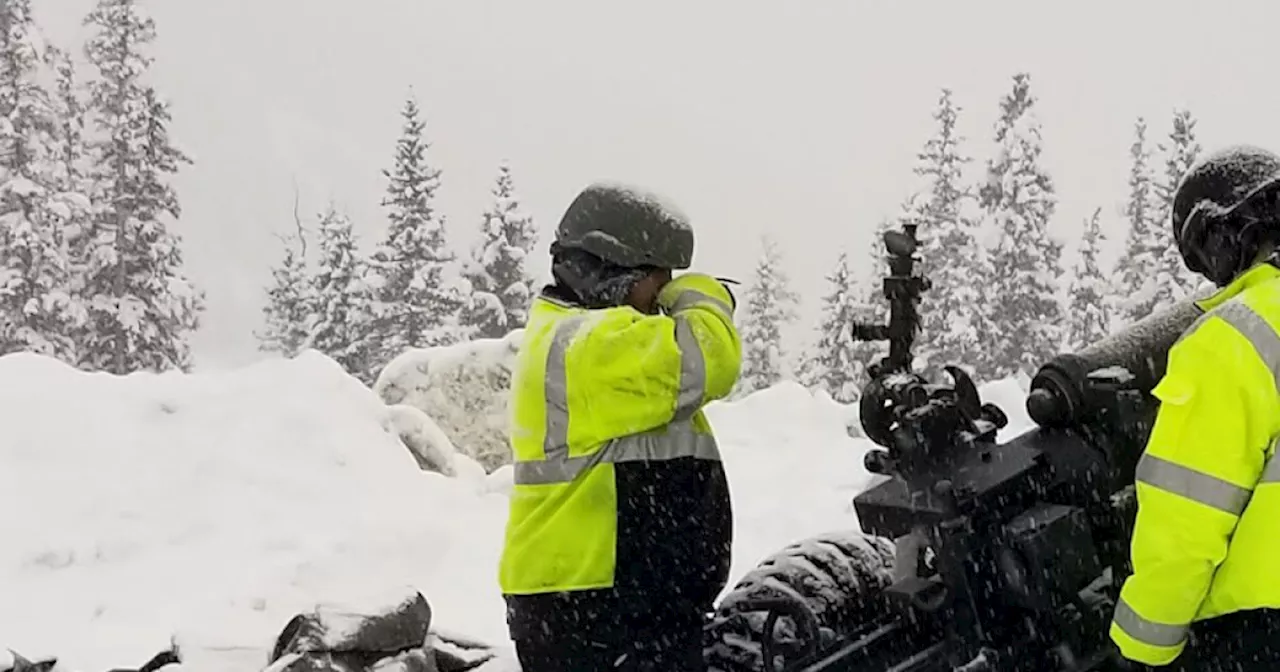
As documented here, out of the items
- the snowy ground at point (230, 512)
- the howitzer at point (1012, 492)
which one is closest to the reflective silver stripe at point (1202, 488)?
the howitzer at point (1012, 492)

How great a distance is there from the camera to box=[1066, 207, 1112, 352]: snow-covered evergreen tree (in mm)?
38594

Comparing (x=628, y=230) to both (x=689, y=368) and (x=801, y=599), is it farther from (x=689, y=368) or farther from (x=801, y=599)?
(x=801, y=599)

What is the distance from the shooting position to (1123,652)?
11.1ft

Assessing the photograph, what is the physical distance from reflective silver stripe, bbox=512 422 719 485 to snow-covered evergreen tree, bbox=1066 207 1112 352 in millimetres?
36361

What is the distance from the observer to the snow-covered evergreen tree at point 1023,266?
1476 inches

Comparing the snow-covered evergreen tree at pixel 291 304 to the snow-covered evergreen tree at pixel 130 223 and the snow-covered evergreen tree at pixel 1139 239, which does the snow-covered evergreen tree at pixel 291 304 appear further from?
the snow-covered evergreen tree at pixel 1139 239

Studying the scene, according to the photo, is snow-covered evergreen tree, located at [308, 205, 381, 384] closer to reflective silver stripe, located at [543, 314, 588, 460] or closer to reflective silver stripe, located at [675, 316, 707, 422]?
reflective silver stripe, located at [543, 314, 588, 460]

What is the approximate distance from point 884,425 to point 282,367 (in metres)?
9.87

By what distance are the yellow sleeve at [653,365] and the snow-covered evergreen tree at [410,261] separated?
126 ft

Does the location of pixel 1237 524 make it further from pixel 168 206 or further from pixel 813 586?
pixel 168 206

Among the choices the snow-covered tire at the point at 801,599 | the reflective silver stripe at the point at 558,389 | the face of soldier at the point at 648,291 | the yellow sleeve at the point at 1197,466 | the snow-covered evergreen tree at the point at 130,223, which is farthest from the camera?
the snow-covered evergreen tree at the point at 130,223

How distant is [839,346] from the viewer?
136 ft

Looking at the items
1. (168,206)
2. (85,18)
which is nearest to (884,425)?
(168,206)

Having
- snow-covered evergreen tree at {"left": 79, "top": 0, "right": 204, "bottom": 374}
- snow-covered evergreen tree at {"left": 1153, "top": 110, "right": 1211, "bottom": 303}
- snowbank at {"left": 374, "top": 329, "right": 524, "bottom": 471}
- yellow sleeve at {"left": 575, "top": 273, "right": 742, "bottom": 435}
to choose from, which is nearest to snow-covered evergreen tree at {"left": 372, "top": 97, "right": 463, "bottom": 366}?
snow-covered evergreen tree at {"left": 79, "top": 0, "right": 204, "bottom": 374}
